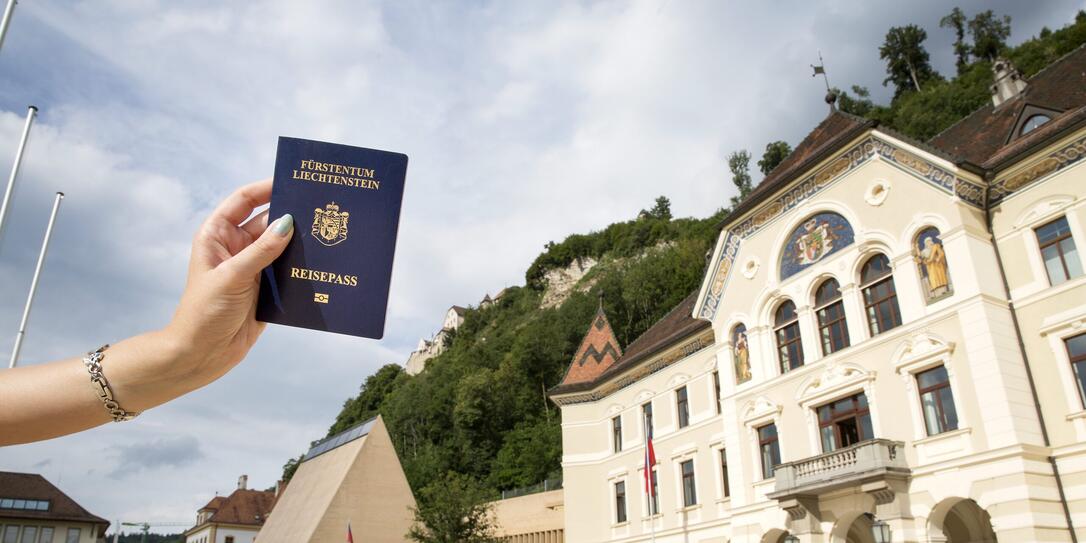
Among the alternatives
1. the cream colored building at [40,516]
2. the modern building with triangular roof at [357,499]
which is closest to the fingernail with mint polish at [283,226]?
the modern building with triangular roof at [357,499]

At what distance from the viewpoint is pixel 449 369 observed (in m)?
82.3

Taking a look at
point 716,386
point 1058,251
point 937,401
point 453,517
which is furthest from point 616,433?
point 1058,251

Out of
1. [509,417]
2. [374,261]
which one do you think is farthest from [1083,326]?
[509,417]

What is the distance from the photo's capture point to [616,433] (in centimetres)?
3209

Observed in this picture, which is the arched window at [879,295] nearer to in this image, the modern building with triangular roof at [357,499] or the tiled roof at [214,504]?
the modern building with triangular roof at [357,499]

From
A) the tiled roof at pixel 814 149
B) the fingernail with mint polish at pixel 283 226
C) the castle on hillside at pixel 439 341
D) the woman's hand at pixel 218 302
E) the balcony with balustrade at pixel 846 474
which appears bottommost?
the woman's hand at pixel 218 302

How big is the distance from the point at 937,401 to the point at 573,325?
53.2 meters

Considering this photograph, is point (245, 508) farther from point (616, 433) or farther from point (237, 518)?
point (616, 433)

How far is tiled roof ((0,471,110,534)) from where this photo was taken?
52406mm

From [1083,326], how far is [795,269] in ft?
25.3

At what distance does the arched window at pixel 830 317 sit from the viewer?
21.5 metres

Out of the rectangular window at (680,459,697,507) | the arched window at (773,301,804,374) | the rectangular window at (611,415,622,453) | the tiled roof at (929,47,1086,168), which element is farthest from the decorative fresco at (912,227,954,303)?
the rectangular window at (611,415,622,453)

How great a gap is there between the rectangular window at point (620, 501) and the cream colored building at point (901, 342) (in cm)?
262

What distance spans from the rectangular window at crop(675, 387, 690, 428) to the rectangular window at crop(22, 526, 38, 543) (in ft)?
157
